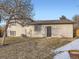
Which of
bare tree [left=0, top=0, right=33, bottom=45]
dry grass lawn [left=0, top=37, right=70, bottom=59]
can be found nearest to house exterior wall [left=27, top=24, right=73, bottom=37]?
bare tree [left=0, top=0, right=33, bottom=45]

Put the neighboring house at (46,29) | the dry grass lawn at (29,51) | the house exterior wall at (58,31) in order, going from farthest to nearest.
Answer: the neighboring house at (46,29) < the house exterior wall at (58,31) < the dry grass lawn at (29,51)

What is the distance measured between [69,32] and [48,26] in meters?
3.73

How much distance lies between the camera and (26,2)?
27.2m

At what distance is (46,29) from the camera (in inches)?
1474

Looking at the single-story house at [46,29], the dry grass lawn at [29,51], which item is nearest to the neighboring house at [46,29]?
the single-story house at [46,29]

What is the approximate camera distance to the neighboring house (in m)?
36.4

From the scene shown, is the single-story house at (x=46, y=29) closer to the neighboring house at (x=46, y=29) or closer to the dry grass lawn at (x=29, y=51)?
the neighboring house at (x=46, y=29)

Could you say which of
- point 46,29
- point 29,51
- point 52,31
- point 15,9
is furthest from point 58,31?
point 29,51

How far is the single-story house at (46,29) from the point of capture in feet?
119

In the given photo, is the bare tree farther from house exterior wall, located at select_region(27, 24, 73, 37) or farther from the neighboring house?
house exterior wall, located at select_region(27, 24, 73, 37)

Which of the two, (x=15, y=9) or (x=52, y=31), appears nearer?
(x=15, y=9)

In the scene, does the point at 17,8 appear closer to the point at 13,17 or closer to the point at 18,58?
the point at 13,17

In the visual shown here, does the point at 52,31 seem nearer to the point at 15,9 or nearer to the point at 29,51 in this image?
the point at 15,9

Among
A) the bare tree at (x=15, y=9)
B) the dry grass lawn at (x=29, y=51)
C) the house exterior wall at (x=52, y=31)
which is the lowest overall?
the dry grass lawn at (x=29, y=51)
